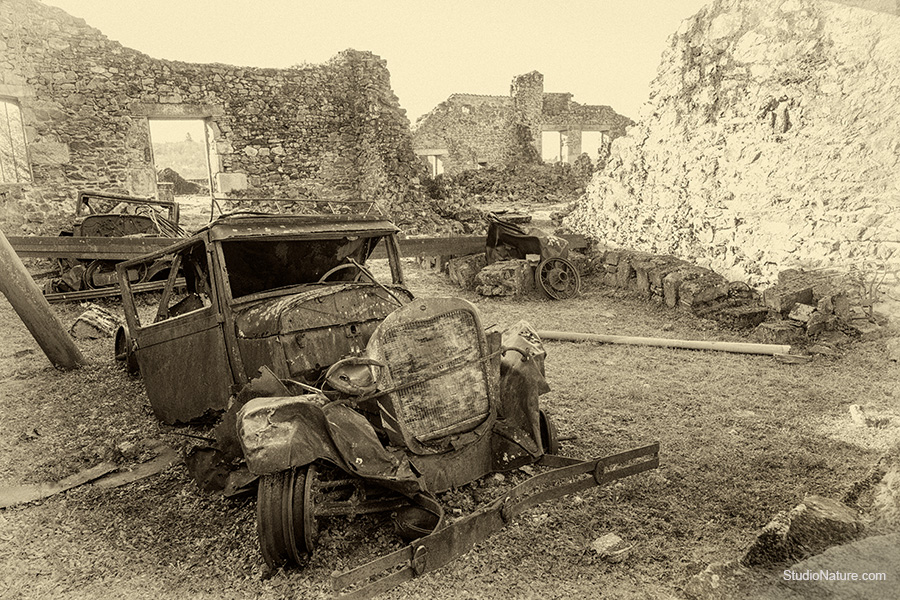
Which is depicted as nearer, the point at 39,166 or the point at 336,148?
the point at 39,166

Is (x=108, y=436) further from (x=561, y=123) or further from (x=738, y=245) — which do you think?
(x=561, y=123)

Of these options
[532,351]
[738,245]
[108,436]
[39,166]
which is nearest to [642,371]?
[532,351]

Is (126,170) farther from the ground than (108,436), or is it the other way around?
(126,170)

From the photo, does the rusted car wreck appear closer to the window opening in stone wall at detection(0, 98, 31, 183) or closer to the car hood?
the car hood

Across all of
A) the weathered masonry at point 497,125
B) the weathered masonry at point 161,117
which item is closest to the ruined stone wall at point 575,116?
the weathered masonry at point 497,125

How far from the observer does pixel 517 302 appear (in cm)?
885

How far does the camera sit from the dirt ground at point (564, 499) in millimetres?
2654

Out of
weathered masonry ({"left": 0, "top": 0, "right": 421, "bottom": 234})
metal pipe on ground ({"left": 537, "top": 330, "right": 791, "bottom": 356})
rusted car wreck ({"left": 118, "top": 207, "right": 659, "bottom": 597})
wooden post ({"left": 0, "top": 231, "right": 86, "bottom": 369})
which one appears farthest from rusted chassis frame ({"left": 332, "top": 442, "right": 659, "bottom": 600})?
weathered masonry ({"left": 0, "top": 0, "right": 421, "bottom": 234})

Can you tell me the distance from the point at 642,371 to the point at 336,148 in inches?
436

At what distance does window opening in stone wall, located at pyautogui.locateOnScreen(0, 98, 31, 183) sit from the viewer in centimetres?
1150

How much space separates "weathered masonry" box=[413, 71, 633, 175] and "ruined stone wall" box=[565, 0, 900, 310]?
15.7 m

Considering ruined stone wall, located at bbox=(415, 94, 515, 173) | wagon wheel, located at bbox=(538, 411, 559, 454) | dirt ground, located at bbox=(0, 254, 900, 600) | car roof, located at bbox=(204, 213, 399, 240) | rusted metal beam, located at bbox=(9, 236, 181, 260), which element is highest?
ruined stone wall, located at bbox=(415, 94, 515, 173)

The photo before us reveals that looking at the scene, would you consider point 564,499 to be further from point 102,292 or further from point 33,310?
point 102,292

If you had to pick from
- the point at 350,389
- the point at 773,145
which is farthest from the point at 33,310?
the point at 773,145
